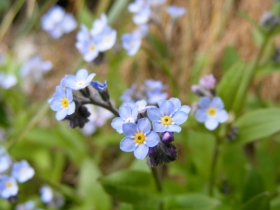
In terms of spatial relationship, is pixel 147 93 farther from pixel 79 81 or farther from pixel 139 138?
pixel 139 138

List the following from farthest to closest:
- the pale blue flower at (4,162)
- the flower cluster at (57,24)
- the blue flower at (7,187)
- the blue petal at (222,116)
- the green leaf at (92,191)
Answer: the flower cluster at (57,24)
the green leaf at (92,191)
the pale blue flower at (4,162)
the blue flower at (7,187)
the blue petal at (222,116)

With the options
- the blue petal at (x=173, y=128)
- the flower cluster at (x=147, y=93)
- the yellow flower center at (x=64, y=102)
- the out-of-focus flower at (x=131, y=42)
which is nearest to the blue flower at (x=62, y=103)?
the yellow flower center at (x=64, y=102)

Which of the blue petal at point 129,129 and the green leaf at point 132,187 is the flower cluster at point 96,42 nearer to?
the green leaf at point 132,187


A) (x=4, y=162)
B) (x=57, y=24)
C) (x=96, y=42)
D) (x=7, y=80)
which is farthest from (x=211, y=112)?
(x=7, y=80)

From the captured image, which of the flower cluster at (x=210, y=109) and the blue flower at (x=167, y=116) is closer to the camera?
the blue flower at (x=167, y=116)

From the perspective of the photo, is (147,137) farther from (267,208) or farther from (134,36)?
(134,36)

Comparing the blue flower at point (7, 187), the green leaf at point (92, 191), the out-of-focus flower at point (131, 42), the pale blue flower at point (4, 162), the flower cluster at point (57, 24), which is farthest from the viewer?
the flower cluster at point (57, 24)

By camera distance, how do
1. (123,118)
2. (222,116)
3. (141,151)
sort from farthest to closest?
1. (222,116)
2. (123,118)
3. (141,151)

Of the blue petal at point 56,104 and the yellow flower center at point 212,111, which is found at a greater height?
the yellow flower center at point 212,111
